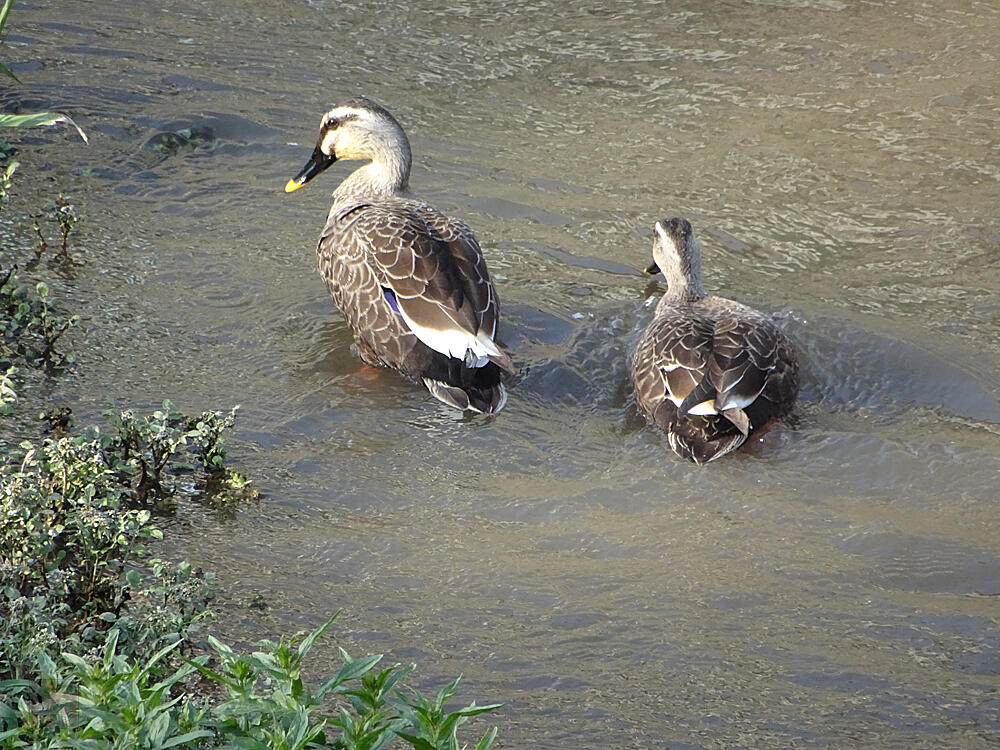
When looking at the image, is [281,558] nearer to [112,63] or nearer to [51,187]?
[51,187]

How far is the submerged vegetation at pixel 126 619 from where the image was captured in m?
2.71

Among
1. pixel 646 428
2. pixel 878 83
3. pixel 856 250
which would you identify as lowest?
pixel 646 428

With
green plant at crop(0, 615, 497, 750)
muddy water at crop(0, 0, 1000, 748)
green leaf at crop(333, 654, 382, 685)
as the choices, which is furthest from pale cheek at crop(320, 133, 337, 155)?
green leaf at crop(333, 654, 382, 685)

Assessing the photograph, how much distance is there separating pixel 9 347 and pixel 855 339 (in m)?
4.32

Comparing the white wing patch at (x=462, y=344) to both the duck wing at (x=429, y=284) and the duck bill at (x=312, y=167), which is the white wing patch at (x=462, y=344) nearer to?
the duck wing at (x=429, y=284)

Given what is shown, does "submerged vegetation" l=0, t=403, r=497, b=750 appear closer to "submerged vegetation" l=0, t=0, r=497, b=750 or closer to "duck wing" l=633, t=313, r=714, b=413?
"submerged vegetation" l=0, t=0, r=497, b=750

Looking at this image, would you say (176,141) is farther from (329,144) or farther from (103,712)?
(103,712)

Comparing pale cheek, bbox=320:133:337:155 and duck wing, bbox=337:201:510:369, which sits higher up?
pale cheek, bbox=320:133:337:155

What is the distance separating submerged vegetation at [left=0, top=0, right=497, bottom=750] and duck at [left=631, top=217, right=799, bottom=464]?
2.06m

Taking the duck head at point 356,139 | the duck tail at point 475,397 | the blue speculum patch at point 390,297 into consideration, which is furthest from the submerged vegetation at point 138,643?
the duck head at point 356,139

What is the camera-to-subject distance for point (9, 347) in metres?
5.82

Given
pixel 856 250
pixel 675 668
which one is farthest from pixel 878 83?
pixel 675 668

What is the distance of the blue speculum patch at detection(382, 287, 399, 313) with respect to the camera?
6539mm

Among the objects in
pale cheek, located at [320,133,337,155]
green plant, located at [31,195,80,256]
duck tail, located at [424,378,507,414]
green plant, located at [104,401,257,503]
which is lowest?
duck tail, located at [424,378,507,414]
